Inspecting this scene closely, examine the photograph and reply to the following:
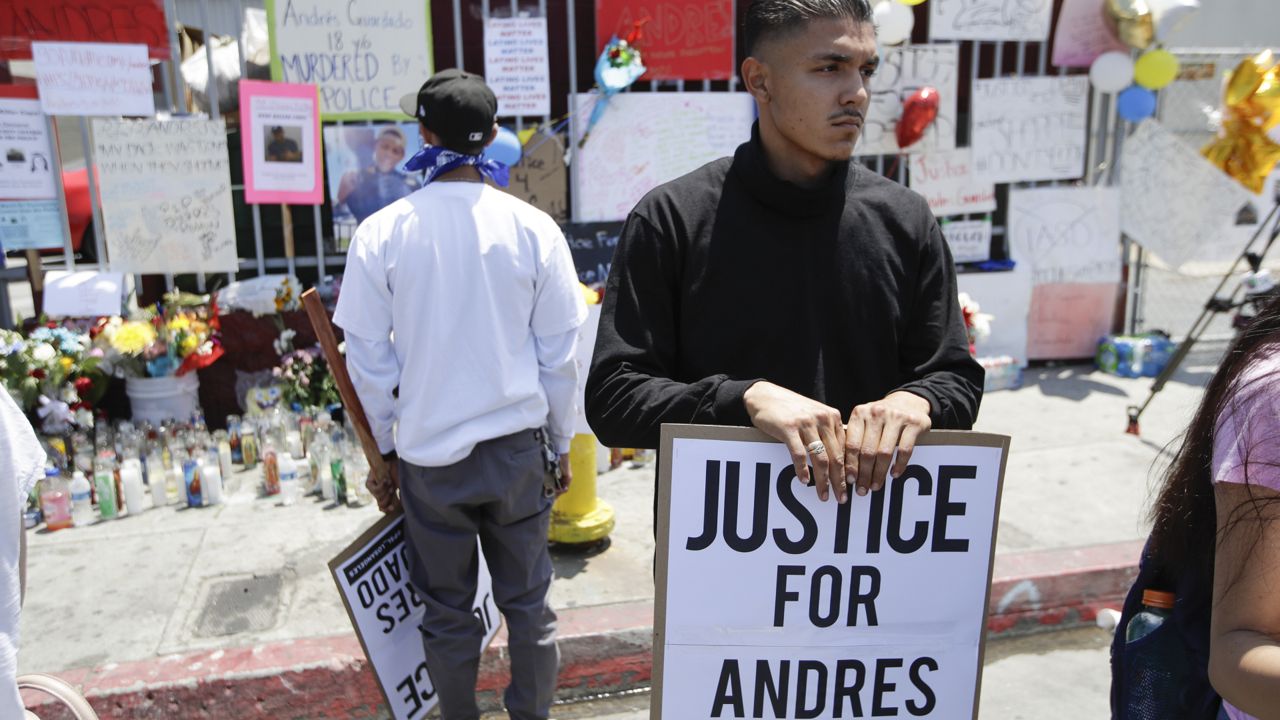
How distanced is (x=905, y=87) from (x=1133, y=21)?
1679mm

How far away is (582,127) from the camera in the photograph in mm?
6398

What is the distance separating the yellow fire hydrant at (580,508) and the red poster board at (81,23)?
3607 millimetres

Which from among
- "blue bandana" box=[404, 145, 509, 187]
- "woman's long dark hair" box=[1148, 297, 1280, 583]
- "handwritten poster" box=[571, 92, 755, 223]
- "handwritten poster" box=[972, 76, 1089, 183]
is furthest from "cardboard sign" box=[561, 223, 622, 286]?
"woman's long dark hair" box=[1148, 297, 1280, 583]

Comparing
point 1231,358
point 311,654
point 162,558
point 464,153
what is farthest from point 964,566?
point 162,558

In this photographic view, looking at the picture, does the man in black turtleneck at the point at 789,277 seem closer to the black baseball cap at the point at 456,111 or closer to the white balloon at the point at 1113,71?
the black baseball cap at the point at 456,111

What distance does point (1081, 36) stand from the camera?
7.23m

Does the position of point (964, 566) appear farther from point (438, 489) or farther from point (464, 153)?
point (464, 153)

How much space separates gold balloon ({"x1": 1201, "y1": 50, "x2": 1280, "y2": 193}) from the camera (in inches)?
240

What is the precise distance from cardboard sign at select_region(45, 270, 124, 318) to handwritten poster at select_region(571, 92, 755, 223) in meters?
2.88

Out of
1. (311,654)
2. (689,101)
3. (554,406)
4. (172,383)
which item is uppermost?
(689,101)

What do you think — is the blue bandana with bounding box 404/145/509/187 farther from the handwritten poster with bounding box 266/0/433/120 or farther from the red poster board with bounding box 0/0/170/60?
the red poster board with bounding box 0/0/170/60

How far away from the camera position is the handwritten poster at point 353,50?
576cm

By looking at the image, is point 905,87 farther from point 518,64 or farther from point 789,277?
point 789,277

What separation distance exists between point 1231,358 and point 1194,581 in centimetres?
37
